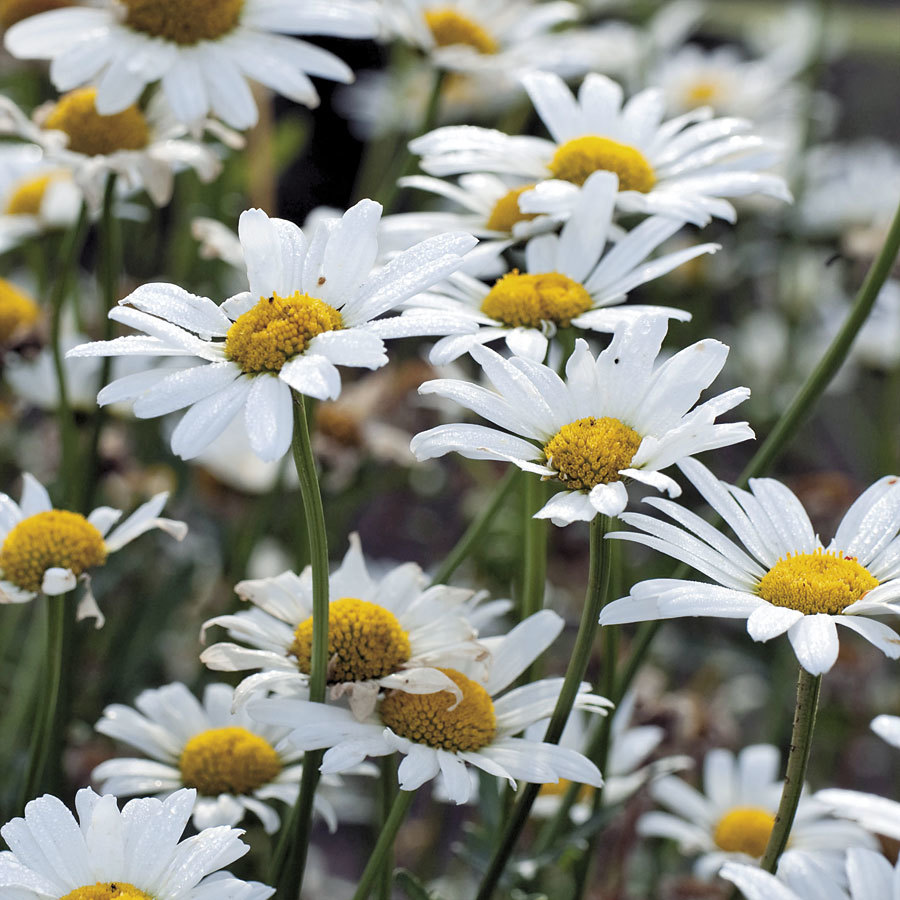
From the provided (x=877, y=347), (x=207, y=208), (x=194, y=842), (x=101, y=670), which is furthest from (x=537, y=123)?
(x=194, y=842)

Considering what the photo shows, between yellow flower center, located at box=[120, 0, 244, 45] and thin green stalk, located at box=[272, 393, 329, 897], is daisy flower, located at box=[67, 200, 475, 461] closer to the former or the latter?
thin green stalk, located at box=[272, 393, 329, 897]

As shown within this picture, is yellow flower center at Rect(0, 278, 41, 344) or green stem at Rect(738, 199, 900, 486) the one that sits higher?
green stem at Rect(738, 199, 900, 486)

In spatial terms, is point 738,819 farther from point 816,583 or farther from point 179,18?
point 179,18

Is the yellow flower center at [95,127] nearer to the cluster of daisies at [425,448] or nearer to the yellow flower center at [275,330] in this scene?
the cluster of daisies at [425,448]

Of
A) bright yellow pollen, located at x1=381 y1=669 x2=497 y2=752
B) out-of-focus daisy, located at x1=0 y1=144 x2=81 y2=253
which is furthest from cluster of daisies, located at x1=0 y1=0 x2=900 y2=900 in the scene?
out-of-focus daisy, located at x1=0 y1=144 x2=81 y2=253

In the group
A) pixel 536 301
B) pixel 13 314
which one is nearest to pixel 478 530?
pixel 536 301

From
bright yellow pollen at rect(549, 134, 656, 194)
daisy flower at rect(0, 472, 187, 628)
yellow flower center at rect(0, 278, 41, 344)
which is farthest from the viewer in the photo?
yellow flower center at rect(0, 278, 41, 344)

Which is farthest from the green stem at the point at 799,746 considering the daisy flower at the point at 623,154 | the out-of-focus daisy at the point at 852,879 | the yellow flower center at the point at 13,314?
the yellow flower center at the point at 13,314
